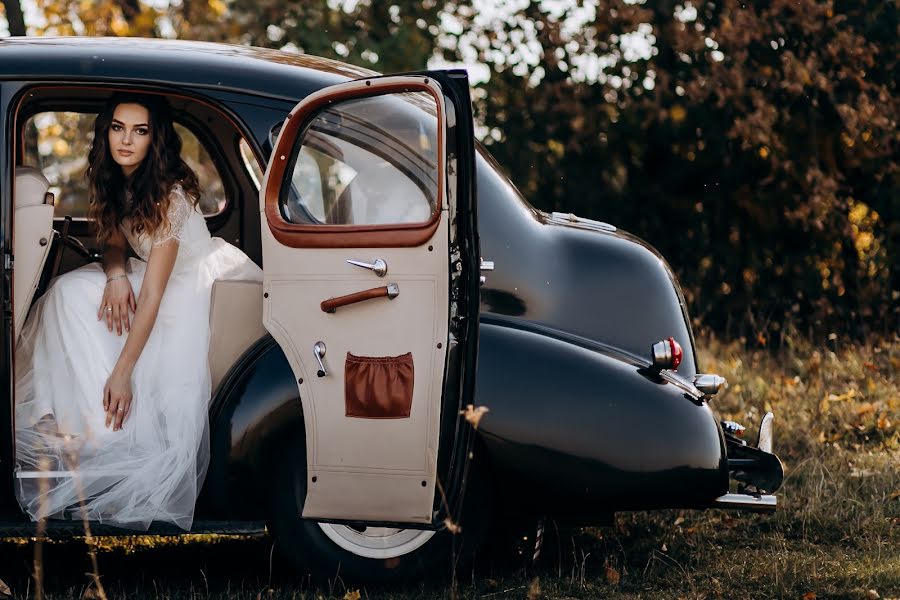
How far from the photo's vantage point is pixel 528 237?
4.35 m

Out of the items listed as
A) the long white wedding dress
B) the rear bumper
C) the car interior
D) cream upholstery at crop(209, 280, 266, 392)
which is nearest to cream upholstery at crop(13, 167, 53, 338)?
the car interior

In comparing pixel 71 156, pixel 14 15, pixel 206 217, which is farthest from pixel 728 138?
pixel 71 156

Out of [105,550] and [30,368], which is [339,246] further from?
[105,550]

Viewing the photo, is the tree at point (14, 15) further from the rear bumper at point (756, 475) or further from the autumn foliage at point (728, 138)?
the rear bumper at point (756, 475)

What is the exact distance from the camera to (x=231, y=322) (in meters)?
4.25

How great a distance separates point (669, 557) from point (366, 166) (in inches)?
76.5

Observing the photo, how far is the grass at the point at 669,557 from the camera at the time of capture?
4.21 metres

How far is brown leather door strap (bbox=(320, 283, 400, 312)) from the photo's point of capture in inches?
148

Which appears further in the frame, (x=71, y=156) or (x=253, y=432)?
(x=71, y=156)

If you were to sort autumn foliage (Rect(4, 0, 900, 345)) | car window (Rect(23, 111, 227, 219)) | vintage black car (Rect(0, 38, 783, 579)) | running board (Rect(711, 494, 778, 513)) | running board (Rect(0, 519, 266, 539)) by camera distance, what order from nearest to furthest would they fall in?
vintage black car (Rect(0, 38, 783, 579)), running board (Rect(0, 519, 266, 539)), running board (Rect(711, 494, 778, 513)), autumn foliage (Rect(4, 0, 900, 345)), car window (Rect(23, 111, 227, 219))

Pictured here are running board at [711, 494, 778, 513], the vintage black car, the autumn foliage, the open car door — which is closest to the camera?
the open car door

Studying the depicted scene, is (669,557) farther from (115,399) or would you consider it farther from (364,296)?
(115,399)

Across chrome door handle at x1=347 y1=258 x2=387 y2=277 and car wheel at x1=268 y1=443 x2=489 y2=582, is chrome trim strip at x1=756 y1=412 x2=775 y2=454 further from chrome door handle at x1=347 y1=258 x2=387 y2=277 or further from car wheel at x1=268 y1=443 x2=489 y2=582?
chrome door handle at x1=347 y1=258 x2=387 y2=277

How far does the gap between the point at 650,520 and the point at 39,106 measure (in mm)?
3098
